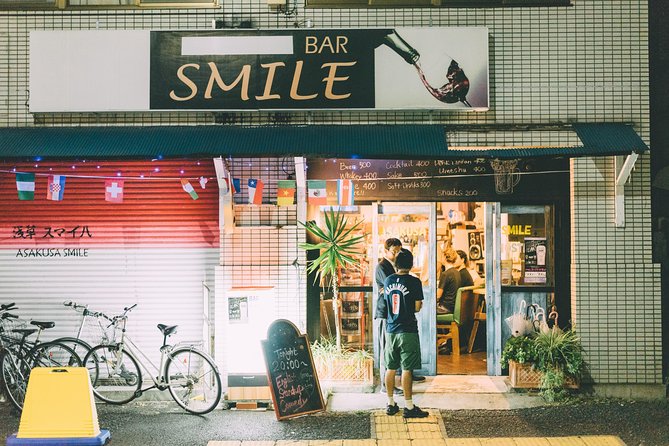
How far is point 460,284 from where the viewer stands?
11.1 metres

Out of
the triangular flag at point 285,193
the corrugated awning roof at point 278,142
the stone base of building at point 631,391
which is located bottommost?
the stone base of building at point 631,391

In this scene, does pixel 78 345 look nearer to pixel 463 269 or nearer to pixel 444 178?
pixel 444 178

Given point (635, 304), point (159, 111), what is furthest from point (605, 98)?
point (159, 111)

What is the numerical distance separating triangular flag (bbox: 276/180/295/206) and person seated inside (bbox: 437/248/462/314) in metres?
3.52

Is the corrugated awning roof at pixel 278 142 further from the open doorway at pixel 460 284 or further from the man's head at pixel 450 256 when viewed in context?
the man's head at pixel 450 256

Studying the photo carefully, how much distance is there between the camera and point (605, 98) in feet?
30.0

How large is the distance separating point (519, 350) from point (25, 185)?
727cm

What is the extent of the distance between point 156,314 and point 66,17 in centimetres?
463

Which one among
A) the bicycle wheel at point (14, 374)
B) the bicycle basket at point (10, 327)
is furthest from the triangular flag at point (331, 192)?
the bicycle basket at point (10, 327)

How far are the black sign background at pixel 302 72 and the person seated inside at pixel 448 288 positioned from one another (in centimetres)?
359

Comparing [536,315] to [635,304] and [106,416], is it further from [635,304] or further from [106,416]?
[106,416]

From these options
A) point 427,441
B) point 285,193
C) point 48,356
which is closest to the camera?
point 427,441

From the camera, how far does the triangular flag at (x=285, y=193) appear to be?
8.85 m

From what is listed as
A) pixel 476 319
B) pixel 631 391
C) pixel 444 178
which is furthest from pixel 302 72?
pixel 631 391
